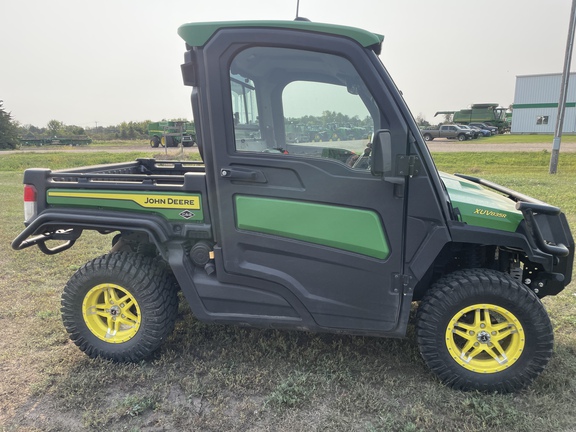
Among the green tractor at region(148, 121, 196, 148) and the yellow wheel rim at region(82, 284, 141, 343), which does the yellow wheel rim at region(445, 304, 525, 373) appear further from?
the green tractor at region(148, 121, 196, 148)

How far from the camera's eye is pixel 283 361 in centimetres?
311

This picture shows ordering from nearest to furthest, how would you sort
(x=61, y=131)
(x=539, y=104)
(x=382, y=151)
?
1. (x=382, y=151)
2. (x=539, y=104)
3. (x=61, y=131)

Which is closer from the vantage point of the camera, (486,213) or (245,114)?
(486,213)

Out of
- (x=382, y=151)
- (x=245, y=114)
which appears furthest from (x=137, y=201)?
(x=382, y=151)

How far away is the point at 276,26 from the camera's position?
255 centimetres

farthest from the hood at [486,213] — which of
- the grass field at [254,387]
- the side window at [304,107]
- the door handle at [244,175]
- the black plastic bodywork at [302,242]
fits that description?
the door handle at [244,175]

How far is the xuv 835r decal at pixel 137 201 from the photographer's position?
293 cm

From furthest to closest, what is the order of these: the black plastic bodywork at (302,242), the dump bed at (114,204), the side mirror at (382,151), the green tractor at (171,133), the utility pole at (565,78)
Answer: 1. the green tractor at (171,133)
2. the utility pole at (565,78)
3. the dump bed at (114,204)
4. the black plastic bodywork at (302,242)
5. the side mirror at (382,151)

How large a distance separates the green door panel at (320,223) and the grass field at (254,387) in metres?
0.92

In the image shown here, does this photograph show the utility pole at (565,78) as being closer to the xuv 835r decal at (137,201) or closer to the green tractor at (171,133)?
the xuv 835r decal at (137,201)

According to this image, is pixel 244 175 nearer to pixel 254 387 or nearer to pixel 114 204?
pixel 114 204

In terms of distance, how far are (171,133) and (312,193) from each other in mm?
30947

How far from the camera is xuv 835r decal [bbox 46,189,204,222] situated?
2.93 metres

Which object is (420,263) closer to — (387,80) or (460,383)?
(460,383)
